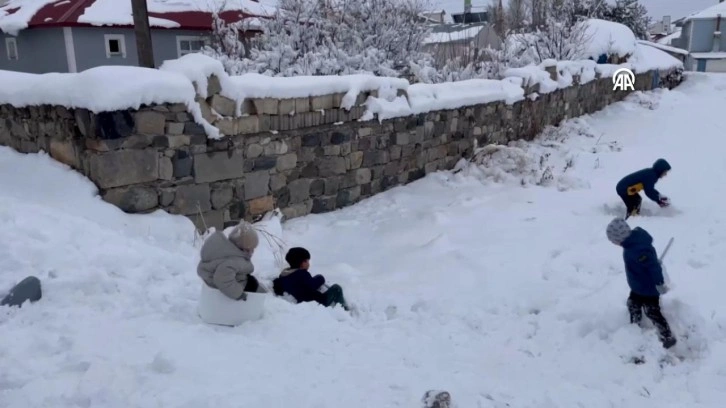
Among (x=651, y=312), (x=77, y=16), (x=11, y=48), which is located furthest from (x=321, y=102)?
(x=11, y=48)

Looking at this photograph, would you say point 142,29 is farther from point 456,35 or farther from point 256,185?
point 456,35

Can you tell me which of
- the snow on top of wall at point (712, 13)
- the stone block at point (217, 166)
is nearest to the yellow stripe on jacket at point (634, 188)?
the stone block at point (217, 166)

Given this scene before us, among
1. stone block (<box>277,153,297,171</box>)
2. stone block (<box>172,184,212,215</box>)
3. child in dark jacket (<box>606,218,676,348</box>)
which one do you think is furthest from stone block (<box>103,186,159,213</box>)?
child in dark jacket (<box>606,218,676,348</box>)

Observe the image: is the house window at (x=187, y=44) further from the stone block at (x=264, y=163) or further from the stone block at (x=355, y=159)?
the stone block at (x=264, y=163)

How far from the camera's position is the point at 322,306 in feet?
15.0

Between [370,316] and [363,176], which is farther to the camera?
[363,176]

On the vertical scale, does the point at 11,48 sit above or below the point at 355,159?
above

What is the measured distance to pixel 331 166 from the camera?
764cm

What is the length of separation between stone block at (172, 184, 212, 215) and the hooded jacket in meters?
1.71

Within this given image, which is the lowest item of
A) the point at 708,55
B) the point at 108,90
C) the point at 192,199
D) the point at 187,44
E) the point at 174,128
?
the point at 708,55

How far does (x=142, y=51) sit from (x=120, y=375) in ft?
22.8

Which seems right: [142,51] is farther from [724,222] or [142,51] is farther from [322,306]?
[724,222]

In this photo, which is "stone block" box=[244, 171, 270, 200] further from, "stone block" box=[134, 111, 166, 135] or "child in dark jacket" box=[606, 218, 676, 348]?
"child in dark jacket" box=[606, 218, 676, 348]

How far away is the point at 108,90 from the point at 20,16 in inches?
521
